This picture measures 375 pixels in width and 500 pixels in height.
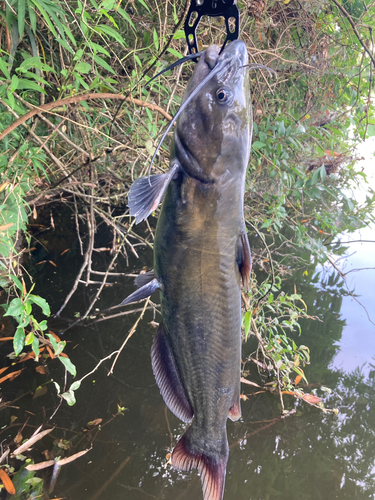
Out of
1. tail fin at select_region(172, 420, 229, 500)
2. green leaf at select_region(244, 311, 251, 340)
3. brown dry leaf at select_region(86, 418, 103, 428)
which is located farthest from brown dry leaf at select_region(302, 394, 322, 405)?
tail fin at select_region(172, 420, 229, 500)

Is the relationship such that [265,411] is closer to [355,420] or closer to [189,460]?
[355,420]

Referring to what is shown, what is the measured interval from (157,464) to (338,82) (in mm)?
3360

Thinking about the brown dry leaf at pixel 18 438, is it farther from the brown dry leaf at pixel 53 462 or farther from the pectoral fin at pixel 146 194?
the pectoral fin at pixel 146 194

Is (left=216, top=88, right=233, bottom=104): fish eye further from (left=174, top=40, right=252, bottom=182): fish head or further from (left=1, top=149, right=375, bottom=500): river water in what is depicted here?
(left=1, top=149, right=375, bottom=500): river water

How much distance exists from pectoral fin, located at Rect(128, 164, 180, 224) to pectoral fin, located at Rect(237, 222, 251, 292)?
0.24 meters

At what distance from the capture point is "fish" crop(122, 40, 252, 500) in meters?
0.75

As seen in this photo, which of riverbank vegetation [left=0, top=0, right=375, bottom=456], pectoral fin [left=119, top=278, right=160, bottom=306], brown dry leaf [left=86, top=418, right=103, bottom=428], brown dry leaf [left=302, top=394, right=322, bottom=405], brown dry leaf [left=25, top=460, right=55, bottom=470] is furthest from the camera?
brown dry leaf [left=302, top=394, right=322, bottom=405]

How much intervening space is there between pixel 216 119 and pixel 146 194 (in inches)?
9.7

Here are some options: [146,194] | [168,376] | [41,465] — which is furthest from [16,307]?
[41,465]

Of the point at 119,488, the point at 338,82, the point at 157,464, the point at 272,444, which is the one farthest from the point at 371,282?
the point at 119,488

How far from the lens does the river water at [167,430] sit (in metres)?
1.85

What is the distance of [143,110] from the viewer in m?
2.35

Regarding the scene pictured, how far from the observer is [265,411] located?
235 centimetres

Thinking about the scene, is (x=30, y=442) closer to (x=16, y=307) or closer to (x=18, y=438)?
(x=18, y=438)
